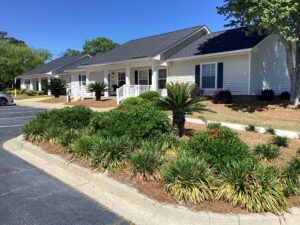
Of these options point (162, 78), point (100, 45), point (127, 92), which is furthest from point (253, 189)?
point (100, 45)

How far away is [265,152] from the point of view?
21.6 feet

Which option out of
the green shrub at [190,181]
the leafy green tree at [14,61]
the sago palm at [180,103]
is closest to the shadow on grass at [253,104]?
the sago palm at [180,103]

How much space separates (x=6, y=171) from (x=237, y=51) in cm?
1541

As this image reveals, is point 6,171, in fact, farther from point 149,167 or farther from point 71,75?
point 71,75

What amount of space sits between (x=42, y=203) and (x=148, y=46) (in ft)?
75.7

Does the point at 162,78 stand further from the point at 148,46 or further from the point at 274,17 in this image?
the point at 274,17

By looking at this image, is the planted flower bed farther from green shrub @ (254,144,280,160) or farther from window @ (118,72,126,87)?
window @ (118,72,126,87)

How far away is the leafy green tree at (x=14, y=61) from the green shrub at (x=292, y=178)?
52878mm

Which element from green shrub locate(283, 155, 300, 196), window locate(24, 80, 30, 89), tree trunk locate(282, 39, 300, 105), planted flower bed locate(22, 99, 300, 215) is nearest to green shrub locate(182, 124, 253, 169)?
planted flower bed locate(22, 99, 300, 215)

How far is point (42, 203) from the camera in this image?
15.0 feet

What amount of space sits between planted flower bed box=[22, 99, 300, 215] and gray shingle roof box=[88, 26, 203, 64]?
15802 millimetres

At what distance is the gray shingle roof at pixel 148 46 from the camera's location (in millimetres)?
24047

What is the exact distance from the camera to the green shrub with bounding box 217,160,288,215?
4.16 meters

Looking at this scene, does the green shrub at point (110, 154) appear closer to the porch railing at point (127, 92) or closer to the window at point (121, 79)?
the porch railing at point (127, 92)
